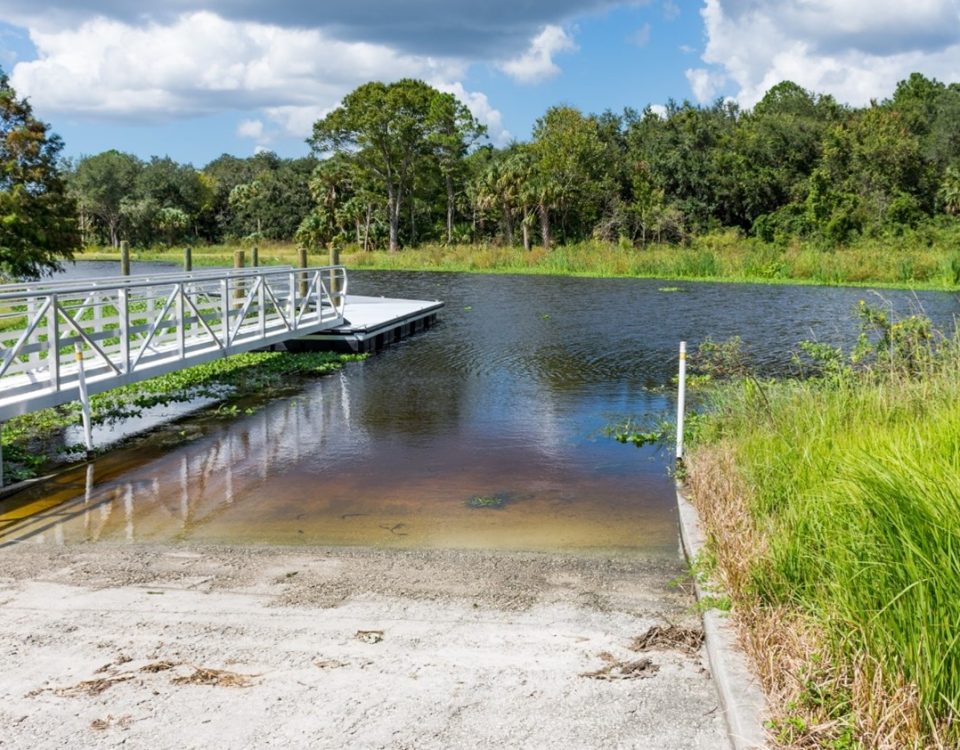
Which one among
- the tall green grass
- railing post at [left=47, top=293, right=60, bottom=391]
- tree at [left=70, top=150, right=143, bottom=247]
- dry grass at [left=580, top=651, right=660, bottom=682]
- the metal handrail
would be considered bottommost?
dry grass at [left=580, top=651, right=660, bottom=682]

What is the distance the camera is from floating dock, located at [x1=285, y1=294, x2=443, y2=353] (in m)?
20.2

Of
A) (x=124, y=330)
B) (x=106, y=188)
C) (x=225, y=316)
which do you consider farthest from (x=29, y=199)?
(x=106, y=188)

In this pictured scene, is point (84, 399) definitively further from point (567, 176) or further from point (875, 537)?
point (567, 176)

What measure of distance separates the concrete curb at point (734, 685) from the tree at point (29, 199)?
27.6m

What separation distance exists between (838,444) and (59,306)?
833 cm

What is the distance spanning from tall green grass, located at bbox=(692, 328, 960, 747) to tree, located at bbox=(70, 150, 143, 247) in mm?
73018

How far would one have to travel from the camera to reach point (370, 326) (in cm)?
2102

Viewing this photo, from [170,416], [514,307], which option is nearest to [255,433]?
[170,416]

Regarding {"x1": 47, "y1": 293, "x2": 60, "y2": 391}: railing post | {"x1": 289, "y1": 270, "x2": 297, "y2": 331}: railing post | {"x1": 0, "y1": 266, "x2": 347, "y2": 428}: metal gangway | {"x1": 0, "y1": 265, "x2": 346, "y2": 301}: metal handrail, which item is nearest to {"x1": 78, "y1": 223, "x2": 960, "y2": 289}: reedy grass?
{"x1": 289, "y1": 270, "x2": 297, "y2": 331}: railing post

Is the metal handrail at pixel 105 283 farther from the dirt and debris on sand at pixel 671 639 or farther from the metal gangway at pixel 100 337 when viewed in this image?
the dirt and debris on sand at pixel 671 639

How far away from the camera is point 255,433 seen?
12.4 metres

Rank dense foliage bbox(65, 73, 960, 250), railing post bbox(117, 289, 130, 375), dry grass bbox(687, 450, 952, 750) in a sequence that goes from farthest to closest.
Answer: dense foliage bbox(65, 73, 960, 250)
railing post bbox(117, 289, 130, 375)
dry grass bbox(687, 450, 952, 750)

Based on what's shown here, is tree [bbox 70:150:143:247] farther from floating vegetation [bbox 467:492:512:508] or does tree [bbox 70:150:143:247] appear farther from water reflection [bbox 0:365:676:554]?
floating vegetation [bbox 467:492:512:508]

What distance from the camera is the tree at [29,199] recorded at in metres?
28.7
